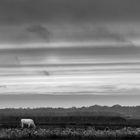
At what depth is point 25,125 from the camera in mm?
63000

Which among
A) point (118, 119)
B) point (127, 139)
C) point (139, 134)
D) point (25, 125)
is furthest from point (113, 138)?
point (118, 119)

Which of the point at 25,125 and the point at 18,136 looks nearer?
the point at 18,136

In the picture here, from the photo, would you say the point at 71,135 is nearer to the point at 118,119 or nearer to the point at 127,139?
the point at 127,139

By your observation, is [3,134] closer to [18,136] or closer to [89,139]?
[18,136]

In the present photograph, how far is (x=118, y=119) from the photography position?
97.2 m

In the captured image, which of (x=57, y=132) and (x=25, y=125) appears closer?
(x=57, y=132)

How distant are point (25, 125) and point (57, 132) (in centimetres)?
1666

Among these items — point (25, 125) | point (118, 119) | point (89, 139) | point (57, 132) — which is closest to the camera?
point (89, 139)

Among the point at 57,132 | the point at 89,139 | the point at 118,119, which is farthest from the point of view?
the point at 118,119

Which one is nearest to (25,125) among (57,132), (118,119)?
(57,132)

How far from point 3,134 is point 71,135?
597cm

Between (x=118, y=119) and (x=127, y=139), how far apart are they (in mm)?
53208

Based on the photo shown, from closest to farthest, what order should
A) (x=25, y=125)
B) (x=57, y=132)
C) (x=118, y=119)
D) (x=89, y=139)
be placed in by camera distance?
1. (x=89, y=139)
2. (x=57, y=132)
3. (x=25, y=125)
4. (x=118, y=119)

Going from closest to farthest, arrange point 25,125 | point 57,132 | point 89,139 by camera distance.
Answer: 1. point 89,139
2. point 57,132
3. point 25,125
